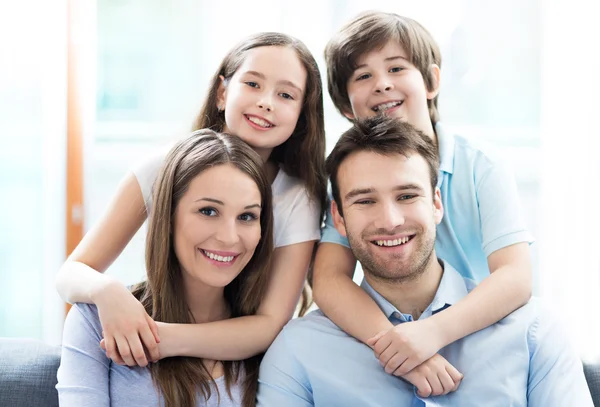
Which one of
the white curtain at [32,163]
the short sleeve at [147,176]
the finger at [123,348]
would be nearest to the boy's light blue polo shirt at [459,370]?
the finger at [123,348]

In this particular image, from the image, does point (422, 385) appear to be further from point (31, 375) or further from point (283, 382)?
point (31, 375)

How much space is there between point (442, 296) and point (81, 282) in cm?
91

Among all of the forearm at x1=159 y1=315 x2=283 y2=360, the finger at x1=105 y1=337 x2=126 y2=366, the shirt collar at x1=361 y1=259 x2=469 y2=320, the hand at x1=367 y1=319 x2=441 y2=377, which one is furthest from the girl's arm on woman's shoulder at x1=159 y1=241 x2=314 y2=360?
the hand at x1=367 y1=319 x2=441 y2=377

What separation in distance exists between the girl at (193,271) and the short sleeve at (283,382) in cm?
5

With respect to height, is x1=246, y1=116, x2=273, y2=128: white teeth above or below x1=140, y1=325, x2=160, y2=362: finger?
above

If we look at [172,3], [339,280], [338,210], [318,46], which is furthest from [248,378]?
[172,3]

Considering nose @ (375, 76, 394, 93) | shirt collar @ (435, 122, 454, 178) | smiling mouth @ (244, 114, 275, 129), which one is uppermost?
nose @ (375, 76, 394, 93)

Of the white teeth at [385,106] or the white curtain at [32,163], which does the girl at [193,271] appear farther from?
the white curtain at [32,163]

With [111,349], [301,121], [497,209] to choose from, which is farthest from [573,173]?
[111,349]

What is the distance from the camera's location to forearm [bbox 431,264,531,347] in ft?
5.56

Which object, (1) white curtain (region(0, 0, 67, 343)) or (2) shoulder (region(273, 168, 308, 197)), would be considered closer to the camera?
(2) shoulder (region(273, 168, 308, 197))

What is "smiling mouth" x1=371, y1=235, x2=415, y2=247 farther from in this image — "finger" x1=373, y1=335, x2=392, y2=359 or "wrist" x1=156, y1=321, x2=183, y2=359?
"wrist" x1=156, y1=321, x2=183, y2=359

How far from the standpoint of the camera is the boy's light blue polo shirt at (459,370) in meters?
1.67

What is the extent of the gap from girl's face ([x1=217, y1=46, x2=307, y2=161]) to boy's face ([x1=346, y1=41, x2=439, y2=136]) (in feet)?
0.64
